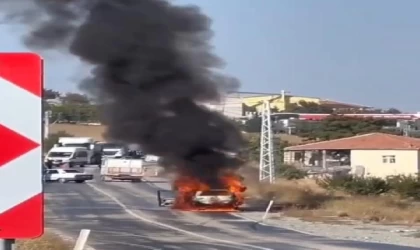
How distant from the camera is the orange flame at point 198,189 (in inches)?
1465

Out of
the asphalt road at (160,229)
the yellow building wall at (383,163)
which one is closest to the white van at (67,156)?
the yellow building wall at (383,163)

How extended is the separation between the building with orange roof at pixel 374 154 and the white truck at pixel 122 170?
1464 cm

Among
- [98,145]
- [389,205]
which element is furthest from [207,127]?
[98,145]

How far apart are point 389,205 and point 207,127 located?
928 cm

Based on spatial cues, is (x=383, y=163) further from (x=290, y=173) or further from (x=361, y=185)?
(x=361, y=185)

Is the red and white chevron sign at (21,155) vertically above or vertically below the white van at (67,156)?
below

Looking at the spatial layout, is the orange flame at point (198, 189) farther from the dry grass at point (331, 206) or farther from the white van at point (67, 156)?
the white van at point (67, 156)

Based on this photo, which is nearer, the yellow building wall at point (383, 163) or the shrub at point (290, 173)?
the shrub at point (290, 173)

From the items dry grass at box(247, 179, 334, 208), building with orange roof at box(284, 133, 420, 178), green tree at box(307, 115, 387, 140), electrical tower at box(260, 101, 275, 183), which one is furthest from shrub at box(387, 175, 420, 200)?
green tree at box(307, 115, 387, 140)

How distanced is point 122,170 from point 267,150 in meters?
17.4

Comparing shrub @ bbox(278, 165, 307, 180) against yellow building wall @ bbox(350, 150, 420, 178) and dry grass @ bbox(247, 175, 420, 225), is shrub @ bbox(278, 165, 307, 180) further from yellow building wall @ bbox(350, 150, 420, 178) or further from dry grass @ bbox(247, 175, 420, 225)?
dry grass @ bbox(247, 175, 420, 225)

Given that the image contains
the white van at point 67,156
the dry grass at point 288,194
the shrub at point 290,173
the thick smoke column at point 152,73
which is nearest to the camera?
the thick smoke column at point 152,73

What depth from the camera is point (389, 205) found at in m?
40.7

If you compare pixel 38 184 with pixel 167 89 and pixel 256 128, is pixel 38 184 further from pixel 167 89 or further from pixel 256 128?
pixel 256 128
